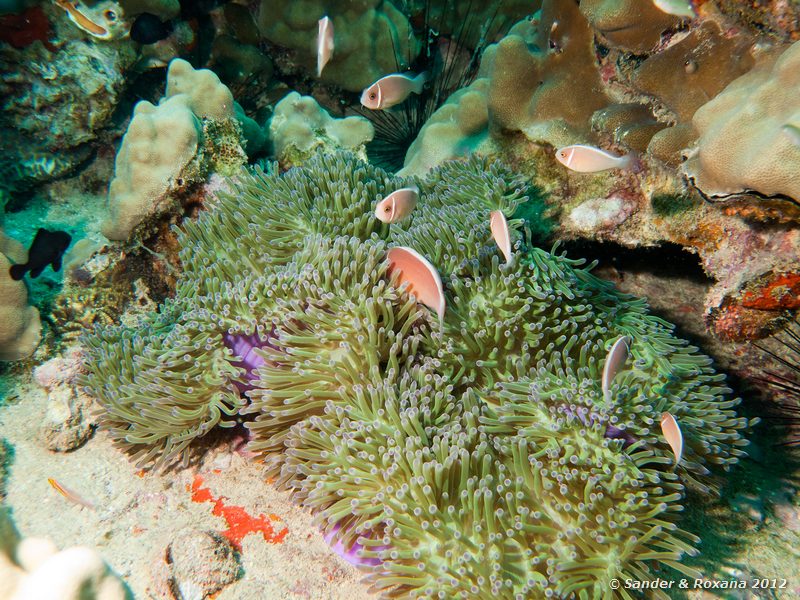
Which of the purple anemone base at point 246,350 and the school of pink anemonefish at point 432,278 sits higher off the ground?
the school of pink anemonefish at point 432,278

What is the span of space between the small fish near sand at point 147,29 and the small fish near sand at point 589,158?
496 centimetres

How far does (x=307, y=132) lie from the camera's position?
5219 millimetres

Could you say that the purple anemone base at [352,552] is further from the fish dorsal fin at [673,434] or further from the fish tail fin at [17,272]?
the fish tail fin at [17,272]

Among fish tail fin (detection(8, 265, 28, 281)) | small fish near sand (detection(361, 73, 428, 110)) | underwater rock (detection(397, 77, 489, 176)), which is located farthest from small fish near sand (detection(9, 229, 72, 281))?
underwater rock (detection(397, 77, 489, 176))

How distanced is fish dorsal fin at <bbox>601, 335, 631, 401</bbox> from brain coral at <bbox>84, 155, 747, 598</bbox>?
6 centimetres

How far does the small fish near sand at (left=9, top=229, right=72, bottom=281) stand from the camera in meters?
3.88

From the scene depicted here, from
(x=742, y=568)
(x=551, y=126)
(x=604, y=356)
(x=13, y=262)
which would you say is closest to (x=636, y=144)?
(x=551, y=126)

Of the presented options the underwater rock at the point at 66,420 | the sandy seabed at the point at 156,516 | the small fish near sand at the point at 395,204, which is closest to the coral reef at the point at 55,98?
the underwater rock at the point at 66,420

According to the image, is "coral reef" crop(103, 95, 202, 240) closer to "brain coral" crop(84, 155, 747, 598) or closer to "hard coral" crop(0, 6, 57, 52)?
"brain coral" crop(84, 155, 747, 598)

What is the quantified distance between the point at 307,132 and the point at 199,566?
13.8 feet

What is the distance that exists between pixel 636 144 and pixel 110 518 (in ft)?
14.4

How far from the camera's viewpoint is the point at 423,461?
7.72 ft

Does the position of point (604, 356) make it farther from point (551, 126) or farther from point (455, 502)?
point (551, 126)

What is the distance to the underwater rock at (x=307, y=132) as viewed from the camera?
201 inches
